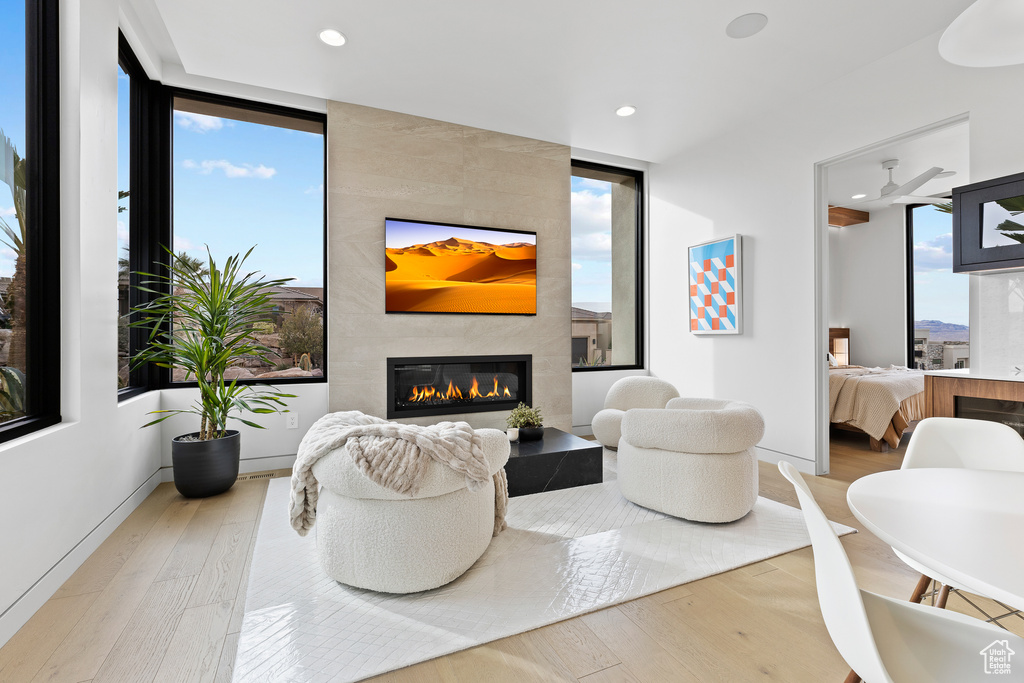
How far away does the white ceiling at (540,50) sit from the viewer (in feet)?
8.76

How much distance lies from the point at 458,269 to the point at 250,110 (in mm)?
1970

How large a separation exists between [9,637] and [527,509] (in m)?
2.14

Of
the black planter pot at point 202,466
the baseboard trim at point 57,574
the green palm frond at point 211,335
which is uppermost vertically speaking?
the green palm frond at point 211,335

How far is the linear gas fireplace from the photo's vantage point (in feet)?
13.1

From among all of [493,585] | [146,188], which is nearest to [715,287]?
[493,585]

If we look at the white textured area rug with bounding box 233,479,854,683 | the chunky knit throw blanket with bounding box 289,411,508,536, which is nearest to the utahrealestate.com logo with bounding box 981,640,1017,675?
the white textured area rug with bounding box 233,479,854,683

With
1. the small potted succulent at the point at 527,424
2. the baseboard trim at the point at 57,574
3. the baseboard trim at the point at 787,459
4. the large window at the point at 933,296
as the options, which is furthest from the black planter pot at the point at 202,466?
the large window at the point at 933,296

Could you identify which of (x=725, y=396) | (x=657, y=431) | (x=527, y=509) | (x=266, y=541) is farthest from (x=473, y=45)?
(x=725, y=396)

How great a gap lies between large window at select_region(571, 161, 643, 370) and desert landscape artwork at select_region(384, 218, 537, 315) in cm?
79

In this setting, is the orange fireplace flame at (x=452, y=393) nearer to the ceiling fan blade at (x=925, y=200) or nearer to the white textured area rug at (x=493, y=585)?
the white textured area rug at (x=493, y=585)

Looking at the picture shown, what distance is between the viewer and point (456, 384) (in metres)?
4.21

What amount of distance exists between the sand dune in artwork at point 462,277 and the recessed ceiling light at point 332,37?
1.44m

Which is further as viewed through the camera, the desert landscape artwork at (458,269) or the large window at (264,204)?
the desert landscape artwork at (458,269)

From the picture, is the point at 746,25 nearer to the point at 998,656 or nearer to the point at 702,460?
the point at 702,460
